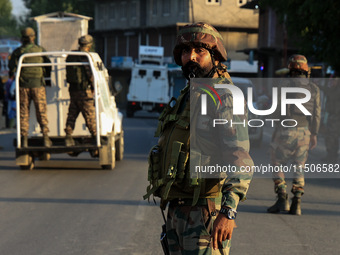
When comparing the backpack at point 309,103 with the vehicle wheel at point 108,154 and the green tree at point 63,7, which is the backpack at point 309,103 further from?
the green tree at point 63,7

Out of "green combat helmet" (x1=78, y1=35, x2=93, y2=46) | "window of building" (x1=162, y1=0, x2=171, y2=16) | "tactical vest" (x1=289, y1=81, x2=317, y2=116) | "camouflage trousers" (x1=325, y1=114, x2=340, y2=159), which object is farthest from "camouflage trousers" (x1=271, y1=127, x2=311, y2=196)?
"window of building" (x1=162, y1=0, x2=171, y2=16)

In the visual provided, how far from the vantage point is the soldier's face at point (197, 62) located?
3.95m

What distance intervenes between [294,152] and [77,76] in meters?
5.19

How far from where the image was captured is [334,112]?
16109 mm

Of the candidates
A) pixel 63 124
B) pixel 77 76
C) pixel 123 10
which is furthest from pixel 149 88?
pixel 123 10

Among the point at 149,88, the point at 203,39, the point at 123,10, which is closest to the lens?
the point at 203,39

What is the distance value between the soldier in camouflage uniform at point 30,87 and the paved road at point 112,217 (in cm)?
87

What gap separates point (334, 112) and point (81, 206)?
838cm

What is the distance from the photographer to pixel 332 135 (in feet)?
53.2

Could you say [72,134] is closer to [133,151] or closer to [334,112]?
[133,151]

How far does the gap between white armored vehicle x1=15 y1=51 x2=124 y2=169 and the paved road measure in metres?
0.35

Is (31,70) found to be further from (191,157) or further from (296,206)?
(191,157)

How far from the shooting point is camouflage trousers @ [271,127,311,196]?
896 centimetres

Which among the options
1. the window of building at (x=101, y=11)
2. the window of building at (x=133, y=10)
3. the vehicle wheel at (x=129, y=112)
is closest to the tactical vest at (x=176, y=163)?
the vehicle wheel at (x=129, y=112)
